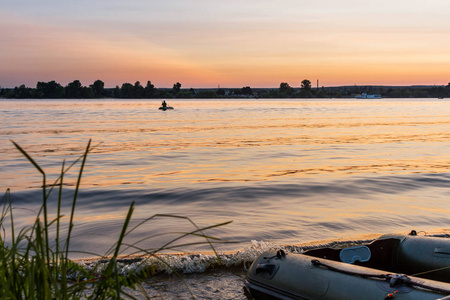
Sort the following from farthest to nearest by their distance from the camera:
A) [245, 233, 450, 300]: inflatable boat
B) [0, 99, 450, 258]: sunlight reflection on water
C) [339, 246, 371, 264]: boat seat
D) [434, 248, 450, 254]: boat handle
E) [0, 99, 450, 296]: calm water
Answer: [0, 99, 450, 258]: sunlight reflection on water, [0, 99, 450, 296]: calm water, [339, 246, 371, 264]: boat seat, [434, 248, 450, 254]: boat handle, [245, 233, 450, 300]: inflatable boat

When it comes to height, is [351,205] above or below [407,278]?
below

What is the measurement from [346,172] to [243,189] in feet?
14.0

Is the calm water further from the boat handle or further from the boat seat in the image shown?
the boat handle

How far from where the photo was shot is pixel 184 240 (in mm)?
8008

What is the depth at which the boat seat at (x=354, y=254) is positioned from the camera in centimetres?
535

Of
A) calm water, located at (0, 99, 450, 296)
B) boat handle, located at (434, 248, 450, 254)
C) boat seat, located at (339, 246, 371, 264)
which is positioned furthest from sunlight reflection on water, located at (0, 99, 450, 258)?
boat handle, located at (434, 248, 450, 254)

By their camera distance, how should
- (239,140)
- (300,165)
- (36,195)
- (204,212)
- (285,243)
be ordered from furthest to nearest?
(239,140) < (300,165) < (36,195) < (204,212) < (285,243)

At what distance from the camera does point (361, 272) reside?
4457 millimetres

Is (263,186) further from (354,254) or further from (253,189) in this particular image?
(354,254)

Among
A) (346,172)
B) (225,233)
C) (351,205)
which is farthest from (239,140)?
(225,233)

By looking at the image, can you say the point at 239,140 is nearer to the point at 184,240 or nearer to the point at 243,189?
the point at 243,189

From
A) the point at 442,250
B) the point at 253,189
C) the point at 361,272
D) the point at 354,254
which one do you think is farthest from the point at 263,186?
the point at 361,272

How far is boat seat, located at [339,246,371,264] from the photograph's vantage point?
5352 millimetres

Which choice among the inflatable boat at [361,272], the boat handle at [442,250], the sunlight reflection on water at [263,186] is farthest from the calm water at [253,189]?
the boat handle at [442,250]
